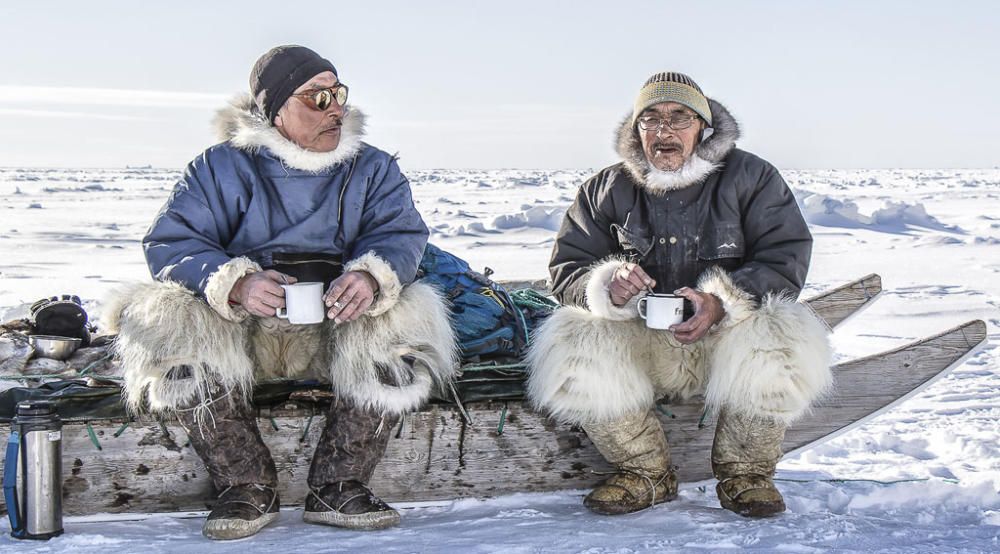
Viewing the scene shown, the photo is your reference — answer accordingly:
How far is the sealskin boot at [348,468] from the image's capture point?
8.86 ft

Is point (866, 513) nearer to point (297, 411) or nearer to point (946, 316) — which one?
point (297, 411)

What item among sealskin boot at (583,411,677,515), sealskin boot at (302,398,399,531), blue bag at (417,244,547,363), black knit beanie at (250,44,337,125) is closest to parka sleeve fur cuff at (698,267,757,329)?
sealskin boot at (583,411,677,515)

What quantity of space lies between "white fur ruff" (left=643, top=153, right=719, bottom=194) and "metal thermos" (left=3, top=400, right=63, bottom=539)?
2.03m

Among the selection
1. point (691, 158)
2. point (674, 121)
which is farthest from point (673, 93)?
point (691, 158)

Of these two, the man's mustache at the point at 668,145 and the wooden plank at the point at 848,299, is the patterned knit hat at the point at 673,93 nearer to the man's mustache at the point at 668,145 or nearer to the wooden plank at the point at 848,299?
the man's mustache at the point at 668,145

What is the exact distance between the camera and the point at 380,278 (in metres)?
2.74

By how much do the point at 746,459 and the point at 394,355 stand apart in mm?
1161

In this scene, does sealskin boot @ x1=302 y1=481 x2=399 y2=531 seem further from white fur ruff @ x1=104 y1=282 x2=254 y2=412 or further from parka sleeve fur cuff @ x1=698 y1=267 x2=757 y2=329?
parka sleeve fur cuff @ x1=698 y1=267 x2=757 y2=329

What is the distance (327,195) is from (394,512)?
3.47 feet

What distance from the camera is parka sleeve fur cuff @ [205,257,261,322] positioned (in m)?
2.65

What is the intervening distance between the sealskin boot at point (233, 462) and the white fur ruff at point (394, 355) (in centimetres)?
31

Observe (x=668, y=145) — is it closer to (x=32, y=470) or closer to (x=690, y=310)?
(x=690, y=310)

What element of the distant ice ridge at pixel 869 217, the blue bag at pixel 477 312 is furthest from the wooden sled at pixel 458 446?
the distant ice ridge at pixel 869 217

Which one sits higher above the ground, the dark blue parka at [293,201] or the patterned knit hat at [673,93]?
the patterned knit hat at [673,93]
